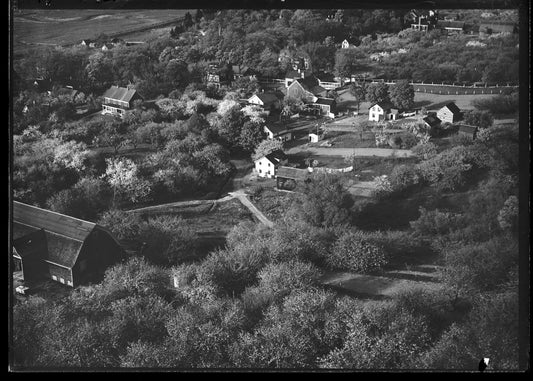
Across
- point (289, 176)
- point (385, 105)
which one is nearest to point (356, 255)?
point (289, 176)

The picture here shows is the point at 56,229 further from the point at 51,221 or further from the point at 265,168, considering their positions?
the point at 265,168

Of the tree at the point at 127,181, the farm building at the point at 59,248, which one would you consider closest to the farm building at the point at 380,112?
the tree at the point at 127,181

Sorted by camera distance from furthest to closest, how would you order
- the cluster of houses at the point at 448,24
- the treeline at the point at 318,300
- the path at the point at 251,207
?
the path at the point at 251,207, the cluster of houses at the point at 448,24, the treeline at the point at 318,300

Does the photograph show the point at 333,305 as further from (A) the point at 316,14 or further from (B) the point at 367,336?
(A) the point at 316,14

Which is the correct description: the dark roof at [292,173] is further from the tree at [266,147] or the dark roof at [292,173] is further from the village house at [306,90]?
the village house at [306,90]

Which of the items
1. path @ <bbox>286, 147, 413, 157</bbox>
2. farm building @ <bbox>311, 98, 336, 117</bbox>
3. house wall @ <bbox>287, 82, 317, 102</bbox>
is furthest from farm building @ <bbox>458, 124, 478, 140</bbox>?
house wall @ <bbox>287, 82, 317, 102</bbox>

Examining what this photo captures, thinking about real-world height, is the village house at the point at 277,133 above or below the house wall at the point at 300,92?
below
